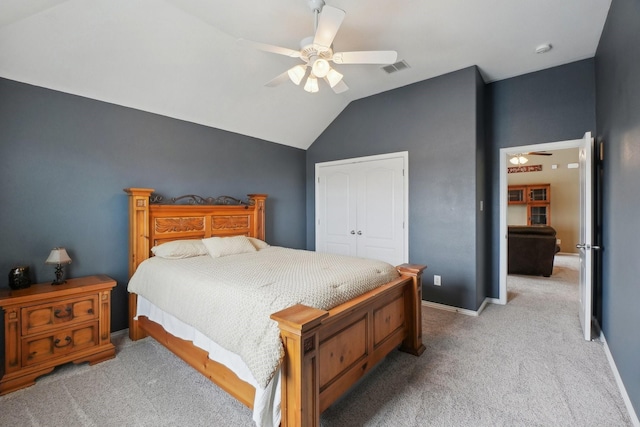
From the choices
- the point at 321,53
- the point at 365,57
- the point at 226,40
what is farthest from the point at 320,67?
the point at 226,40

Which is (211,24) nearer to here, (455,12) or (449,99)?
(455,12)

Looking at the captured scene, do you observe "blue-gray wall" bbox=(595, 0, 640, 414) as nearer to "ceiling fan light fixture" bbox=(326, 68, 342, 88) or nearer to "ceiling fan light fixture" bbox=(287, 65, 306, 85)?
"ceiling fan light fixture" bbox=(326, 68, 342, 88)

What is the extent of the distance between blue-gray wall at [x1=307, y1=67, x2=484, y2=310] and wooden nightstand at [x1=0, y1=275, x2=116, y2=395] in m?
3.51

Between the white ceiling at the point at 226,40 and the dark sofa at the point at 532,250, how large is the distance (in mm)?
2994

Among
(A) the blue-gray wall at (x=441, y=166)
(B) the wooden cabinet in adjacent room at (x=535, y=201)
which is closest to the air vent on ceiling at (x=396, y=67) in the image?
(A) the blue-gray wall at (x=441, y=166)

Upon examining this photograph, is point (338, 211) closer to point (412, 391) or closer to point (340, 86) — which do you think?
point (340, 86)

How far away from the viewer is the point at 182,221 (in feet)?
10.9

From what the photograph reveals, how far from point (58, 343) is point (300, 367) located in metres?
2.18

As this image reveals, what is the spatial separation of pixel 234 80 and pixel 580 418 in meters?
4.13

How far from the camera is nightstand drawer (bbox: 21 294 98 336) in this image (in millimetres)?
2146

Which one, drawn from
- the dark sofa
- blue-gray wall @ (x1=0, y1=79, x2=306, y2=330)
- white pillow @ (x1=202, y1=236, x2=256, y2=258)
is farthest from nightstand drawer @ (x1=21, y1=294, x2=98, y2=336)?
the dark sofa

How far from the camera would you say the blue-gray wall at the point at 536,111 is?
335 centimetres

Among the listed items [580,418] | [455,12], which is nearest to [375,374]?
[580,418]

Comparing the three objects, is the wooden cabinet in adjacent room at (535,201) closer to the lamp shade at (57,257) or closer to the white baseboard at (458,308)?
the white baseboard at (458,308)
